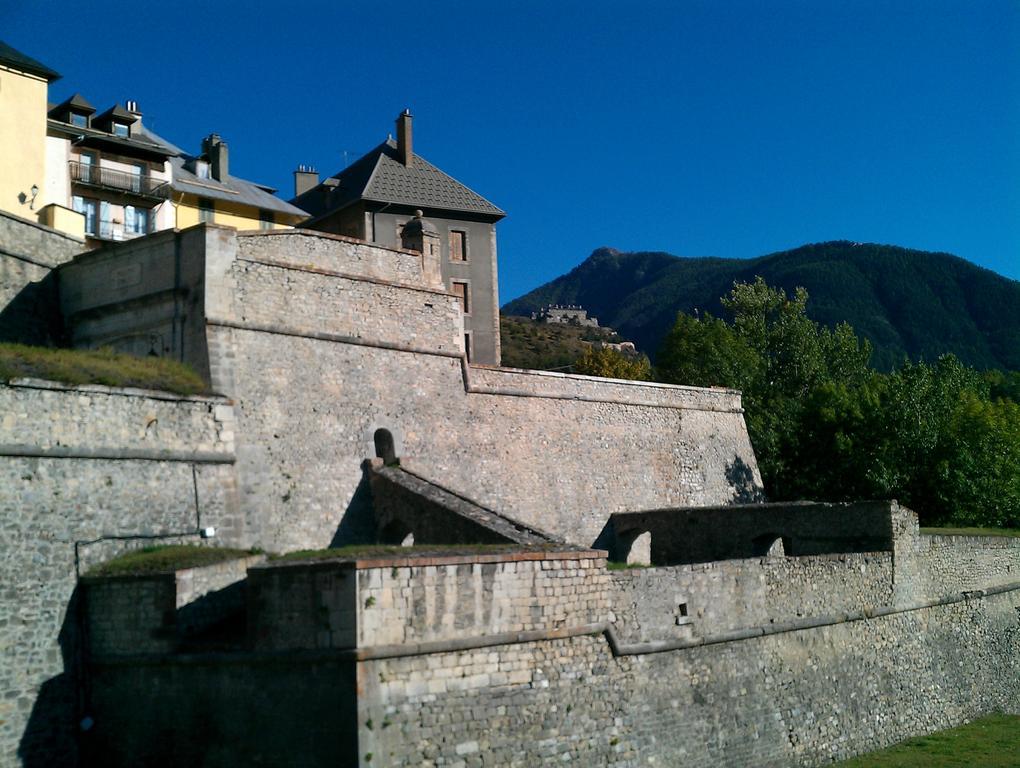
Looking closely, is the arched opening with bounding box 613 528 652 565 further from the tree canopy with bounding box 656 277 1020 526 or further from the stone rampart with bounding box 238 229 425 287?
the tree canopy with bounding box 656 277 1020 526

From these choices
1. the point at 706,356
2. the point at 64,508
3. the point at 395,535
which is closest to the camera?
the point at 64,508

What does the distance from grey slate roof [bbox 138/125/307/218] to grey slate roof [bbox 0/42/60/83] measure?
5765 millimetres

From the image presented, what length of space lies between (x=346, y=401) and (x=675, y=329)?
94.1 ft

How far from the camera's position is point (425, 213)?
3819 cm

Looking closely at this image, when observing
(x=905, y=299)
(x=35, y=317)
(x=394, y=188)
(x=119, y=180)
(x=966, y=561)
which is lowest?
(x=966, y=561)

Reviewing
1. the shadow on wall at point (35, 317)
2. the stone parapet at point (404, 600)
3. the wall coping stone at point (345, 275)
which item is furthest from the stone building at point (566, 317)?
the stone parapet at point (404, 600)

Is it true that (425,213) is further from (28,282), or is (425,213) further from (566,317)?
(566,317)

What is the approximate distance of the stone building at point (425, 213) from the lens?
121ft

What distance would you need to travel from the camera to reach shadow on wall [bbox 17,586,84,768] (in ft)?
50.5

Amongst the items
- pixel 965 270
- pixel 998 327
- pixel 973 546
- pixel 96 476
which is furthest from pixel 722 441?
pixel 965 270

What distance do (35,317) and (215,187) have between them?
13.0 meters

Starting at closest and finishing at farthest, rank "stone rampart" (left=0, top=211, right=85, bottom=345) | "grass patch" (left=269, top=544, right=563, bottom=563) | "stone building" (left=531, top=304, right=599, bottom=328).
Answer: "grass patch" (left=269, top=544, right=563, bottom=563), "stone rampart" (left=0, top=211, right=85, bottom=345), "stone building" (left=531, top=304, right=599, bottom=328)

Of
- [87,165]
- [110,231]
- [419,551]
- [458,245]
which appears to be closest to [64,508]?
[419,551]

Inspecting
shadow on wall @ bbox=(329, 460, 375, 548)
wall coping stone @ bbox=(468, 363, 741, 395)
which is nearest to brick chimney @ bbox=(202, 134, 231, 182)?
wall coping stone @ bbox=(468, 363, 741, 395)
